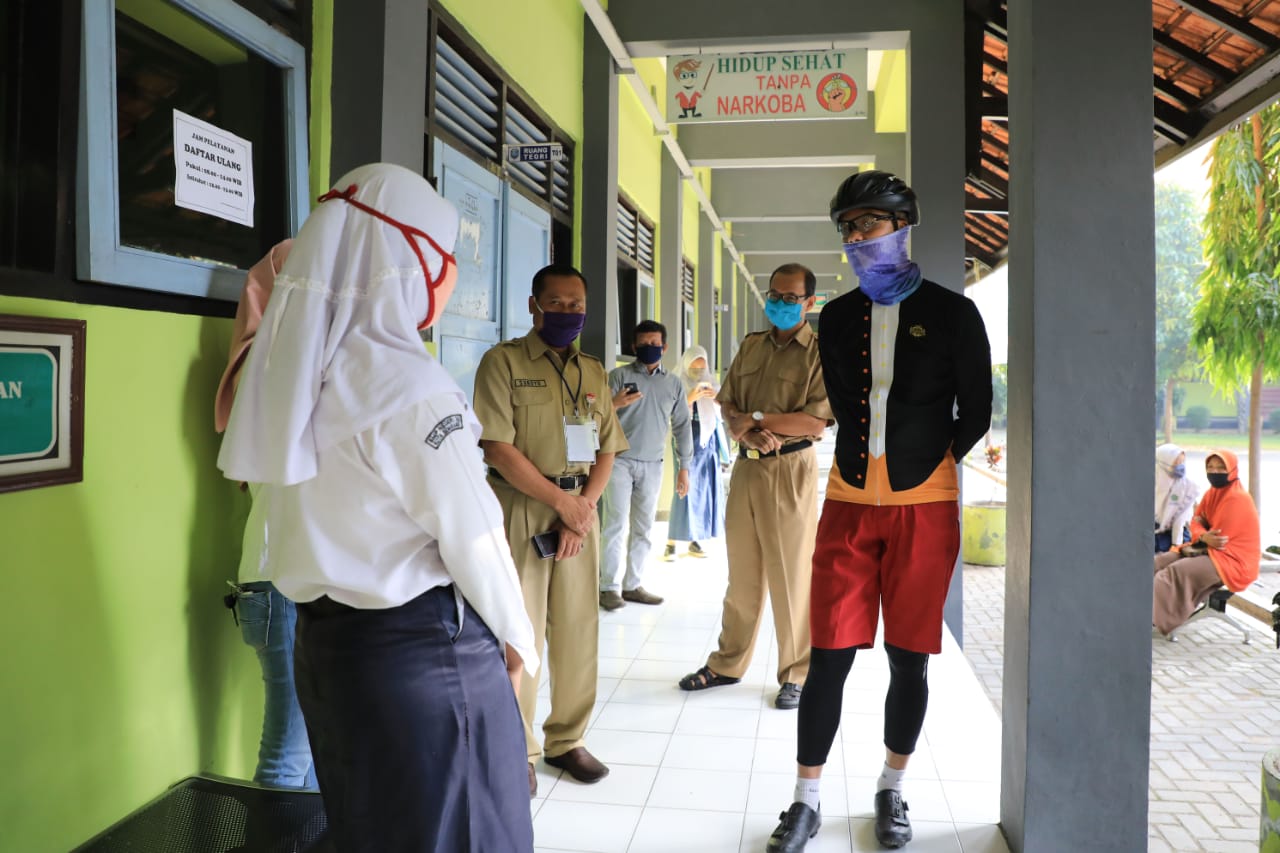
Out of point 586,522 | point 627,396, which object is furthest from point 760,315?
point 586,522

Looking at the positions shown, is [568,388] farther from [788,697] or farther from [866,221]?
[788,697]

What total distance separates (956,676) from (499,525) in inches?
128

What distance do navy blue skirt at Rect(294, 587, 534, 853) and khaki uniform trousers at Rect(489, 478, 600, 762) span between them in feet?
4.20

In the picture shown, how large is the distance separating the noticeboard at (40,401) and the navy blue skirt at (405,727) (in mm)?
684

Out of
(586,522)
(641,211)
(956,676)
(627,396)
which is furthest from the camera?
(641,211)

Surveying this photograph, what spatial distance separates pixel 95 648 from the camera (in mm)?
1838

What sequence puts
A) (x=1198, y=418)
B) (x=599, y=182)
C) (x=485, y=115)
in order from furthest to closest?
(x=1198, y=418), (x=599, y=182), (x=485, y=115)

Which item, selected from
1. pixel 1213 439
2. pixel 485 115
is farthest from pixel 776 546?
pixel 1213 439

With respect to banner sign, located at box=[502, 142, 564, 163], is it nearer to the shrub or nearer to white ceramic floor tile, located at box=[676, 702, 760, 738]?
white ceramic floor tile, located at box=[676, 702, 760, 738]

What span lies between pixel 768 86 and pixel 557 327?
3.01 m

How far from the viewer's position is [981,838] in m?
2.48

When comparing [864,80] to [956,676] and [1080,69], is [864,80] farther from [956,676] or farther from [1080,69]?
[956,676]

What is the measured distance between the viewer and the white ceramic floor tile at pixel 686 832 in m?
2.44

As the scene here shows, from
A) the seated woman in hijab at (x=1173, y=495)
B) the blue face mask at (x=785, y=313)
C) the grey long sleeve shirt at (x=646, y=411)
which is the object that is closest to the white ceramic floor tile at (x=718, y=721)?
the blue face mask at (x=785, y=313)
